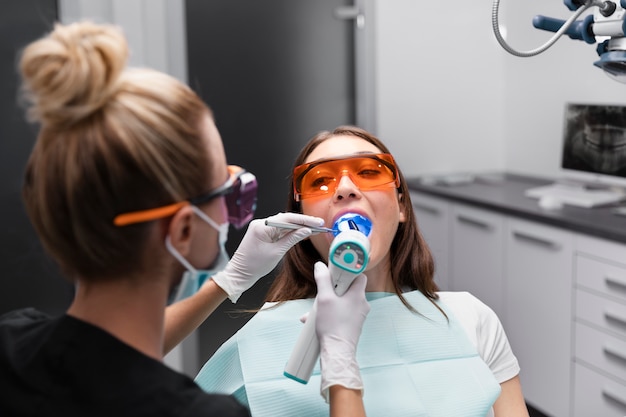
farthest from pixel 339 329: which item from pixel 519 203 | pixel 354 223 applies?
pixel 519 203

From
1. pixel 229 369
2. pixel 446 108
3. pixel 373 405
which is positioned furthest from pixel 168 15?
pixel 373 405

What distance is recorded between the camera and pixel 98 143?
93 centimetres

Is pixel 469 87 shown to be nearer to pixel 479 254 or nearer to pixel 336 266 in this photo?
pixel 479 254

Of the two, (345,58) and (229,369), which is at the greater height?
(345,58)

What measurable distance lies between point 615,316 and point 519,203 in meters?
0.68

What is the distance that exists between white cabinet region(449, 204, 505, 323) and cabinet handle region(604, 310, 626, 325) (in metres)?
0.57

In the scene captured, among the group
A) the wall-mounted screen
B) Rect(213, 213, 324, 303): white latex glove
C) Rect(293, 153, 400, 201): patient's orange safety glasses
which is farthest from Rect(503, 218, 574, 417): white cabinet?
Rect(213, 213, 324, 303): white latex glove

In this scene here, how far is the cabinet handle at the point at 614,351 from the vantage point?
260cm

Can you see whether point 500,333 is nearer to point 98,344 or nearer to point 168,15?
point 98,344

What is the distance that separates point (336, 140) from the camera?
5.51 feet

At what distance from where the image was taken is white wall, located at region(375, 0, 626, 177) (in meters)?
3.56

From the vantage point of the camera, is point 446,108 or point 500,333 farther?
point 446,108

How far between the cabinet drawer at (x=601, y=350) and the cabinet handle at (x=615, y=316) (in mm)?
65

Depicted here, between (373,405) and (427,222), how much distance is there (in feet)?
7.20
